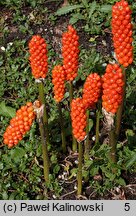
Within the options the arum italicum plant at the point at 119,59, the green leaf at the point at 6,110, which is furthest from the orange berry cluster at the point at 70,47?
the green leaf at the point at 6,110

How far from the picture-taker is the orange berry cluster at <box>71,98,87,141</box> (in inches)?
143

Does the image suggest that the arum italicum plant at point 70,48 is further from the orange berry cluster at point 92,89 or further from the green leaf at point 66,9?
the green leaf at point 66,9

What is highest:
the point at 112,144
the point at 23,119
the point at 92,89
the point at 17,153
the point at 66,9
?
the point at 66,9

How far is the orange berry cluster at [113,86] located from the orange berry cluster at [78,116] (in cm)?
19

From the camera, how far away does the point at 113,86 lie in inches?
141

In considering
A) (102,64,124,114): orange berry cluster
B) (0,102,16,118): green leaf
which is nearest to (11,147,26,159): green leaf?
(0,102,16,118): green leaf

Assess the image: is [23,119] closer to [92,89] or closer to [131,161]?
[92,89]

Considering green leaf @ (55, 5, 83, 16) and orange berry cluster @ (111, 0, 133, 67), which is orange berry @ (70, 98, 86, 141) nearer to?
orange berry cluster @ (111, 0, 133, 67)

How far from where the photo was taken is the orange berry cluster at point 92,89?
12.7 ft

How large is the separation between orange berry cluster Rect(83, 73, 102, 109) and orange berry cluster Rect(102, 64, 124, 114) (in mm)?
239

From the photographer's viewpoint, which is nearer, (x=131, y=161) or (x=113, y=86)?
(x=113, y=86)

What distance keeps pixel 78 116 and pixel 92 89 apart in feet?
1.10

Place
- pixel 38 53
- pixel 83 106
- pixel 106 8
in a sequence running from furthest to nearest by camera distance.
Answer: pixel 106 8 < pixel 38 53 < pixel 83 106


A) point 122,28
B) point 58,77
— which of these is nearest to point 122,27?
point 122,28
